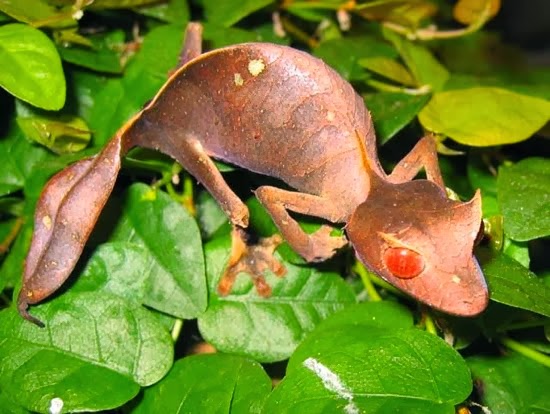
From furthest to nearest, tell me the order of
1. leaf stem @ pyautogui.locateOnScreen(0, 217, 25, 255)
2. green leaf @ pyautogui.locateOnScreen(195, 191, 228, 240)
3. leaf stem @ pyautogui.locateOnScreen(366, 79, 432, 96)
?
leaf stem @ pyautogui.locateOnScreen(366, 79, 432, 96)
green leaf @ pyautogui.locateOnScreen(195, 191, 228, 240)
leaf stem @ pyautogui.locateOnScreen(0, 217, 25, 255)

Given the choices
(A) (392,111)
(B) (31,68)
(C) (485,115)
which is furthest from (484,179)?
(B) (31,68)

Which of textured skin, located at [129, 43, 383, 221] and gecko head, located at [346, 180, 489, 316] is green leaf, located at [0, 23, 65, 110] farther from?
gecko head, located at [346, 180, 489, 316]

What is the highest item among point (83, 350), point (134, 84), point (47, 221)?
point (134, 84)

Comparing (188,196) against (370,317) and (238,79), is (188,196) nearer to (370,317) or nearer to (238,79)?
(238,79)

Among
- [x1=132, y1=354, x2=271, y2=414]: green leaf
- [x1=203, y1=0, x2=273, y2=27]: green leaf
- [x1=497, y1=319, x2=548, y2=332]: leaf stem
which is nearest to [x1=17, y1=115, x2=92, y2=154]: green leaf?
[x1=203, y1=0, x2=273, y2=27]: green leaf

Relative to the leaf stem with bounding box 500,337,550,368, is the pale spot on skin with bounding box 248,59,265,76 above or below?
above

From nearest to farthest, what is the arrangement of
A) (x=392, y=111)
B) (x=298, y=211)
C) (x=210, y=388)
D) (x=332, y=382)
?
(x=332, y=382), (x=210, y=388), (x=298, y=211), (x=392, y=111)

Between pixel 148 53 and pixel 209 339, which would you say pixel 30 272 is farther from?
pixel 148 53

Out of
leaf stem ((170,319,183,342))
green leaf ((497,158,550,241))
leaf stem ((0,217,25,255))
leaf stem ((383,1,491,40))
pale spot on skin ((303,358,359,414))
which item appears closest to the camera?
pale spot on skin ((303,358,359,414))
